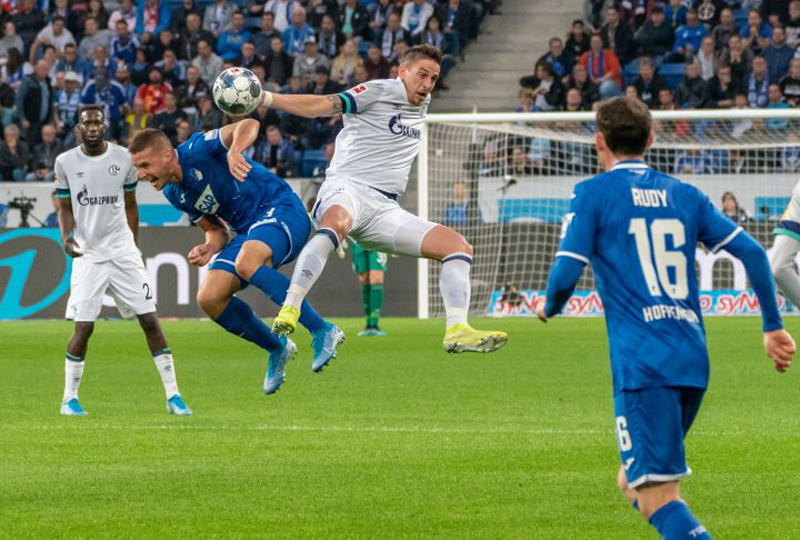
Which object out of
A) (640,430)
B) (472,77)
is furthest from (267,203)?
(472,77)

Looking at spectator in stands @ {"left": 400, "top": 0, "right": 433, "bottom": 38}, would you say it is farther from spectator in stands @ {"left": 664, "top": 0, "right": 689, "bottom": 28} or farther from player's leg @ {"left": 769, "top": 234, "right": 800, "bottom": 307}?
player's leg @ {"left": 769, "top": 234, "right": 800, "bottom": 307}

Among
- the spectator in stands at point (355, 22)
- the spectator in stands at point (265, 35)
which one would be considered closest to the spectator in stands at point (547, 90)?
the spectator in stands at point (355, 22)

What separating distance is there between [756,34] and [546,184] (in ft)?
17.4

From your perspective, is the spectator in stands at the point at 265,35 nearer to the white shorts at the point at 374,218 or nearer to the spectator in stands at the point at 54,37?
the spectator in stands at the point at 54,37

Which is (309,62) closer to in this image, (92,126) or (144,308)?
(92,126)

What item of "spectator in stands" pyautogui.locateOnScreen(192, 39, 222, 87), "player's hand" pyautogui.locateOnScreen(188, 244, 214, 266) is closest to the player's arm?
"player's hand" pyautogui.locateOnScreen(188, 244, 214, 266)

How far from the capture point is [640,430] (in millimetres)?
5027

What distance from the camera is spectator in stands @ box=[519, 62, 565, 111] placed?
82.7 ft

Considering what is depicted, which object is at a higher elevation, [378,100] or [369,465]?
[378,100]

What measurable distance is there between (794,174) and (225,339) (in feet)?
30.1

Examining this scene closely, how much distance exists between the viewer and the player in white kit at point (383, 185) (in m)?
9.39

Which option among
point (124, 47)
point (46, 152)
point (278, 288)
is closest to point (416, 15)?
point (124, 47)

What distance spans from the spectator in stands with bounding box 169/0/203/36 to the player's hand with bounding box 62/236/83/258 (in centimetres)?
1728

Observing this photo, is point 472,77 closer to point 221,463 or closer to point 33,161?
point 33,161
